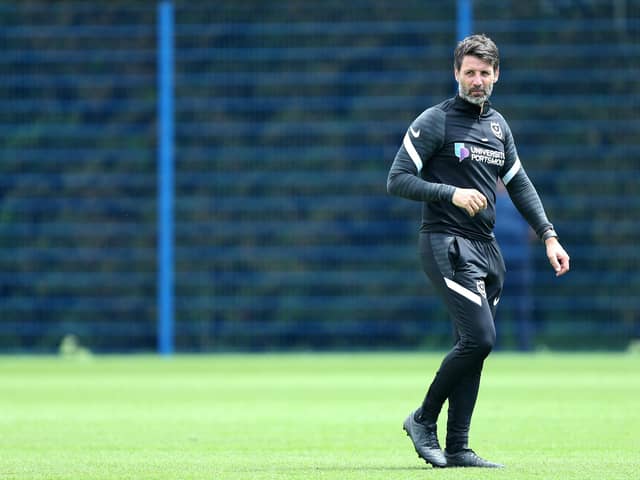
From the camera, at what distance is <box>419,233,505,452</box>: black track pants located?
5699mm

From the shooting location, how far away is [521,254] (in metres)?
13.5

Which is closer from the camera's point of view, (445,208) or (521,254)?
(445,208)

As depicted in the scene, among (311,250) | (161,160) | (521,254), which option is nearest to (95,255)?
(161,160)

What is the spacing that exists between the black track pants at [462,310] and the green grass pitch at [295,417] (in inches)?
8.6

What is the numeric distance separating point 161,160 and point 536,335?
3.47 metres

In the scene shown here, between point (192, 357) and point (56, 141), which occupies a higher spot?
point (56, 141)

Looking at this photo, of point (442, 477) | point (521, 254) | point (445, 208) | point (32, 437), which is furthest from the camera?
point (521, 254)

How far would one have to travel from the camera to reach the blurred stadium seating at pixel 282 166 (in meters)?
13.6

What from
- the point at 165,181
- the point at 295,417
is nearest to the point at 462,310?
the point at 295,417

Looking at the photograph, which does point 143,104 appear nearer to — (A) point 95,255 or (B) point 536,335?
(A) point 95,255

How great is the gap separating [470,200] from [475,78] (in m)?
0.50

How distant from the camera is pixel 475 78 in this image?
5.75 metres

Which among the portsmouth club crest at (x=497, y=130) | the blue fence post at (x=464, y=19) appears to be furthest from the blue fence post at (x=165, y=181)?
the portsmouth club crest at (x=497, y=130)

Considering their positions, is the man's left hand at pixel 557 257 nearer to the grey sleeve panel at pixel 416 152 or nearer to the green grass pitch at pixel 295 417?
the grey sleeve panel at pixel 416 152
